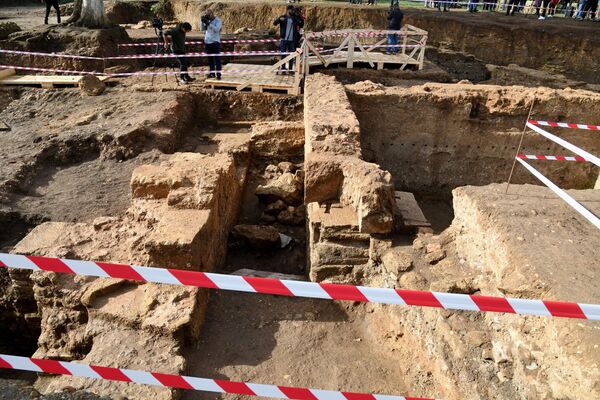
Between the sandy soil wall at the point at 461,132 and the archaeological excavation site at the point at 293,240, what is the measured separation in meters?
0.04

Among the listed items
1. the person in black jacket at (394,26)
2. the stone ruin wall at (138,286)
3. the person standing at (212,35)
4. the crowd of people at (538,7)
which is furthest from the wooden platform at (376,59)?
the crowd of people at (538,7)

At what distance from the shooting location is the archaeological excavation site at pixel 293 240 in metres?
2.67


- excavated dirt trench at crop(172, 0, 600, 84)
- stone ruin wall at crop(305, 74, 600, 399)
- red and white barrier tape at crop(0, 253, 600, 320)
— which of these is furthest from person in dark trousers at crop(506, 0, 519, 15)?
red and white barrier tape at crop(0, 253, 600, 320)

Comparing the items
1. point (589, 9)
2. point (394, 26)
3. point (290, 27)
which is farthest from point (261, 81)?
point (589, 9)

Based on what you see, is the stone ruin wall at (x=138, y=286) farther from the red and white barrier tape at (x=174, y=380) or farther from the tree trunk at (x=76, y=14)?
the tree trunk at (x=76, y=14)

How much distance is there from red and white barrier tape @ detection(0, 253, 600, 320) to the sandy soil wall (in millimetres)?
5506

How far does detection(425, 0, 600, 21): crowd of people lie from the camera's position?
1749cm

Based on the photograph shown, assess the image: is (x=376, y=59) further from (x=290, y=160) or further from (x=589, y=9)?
(x=589, y=9)

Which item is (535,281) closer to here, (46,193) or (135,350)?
(135,350)

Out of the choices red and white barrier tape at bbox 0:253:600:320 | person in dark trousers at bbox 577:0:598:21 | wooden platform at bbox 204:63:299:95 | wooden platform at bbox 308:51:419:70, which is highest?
person in dark trousers at bbox 577:0:598:21

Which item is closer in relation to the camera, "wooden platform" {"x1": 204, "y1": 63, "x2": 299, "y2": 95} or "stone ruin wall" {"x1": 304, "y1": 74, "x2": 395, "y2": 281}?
"stone ruin wall" {"x1": 304, "y1": 74, "x2": 395, "y2": 281}

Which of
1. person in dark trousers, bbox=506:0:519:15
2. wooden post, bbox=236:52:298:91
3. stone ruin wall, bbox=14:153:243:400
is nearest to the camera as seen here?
stone ruin wall, bbox=14:153:243:400

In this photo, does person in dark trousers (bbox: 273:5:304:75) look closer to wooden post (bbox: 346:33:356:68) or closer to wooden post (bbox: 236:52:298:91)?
wooden post (bbox: 236:52:298:91)

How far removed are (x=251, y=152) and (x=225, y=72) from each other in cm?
244
